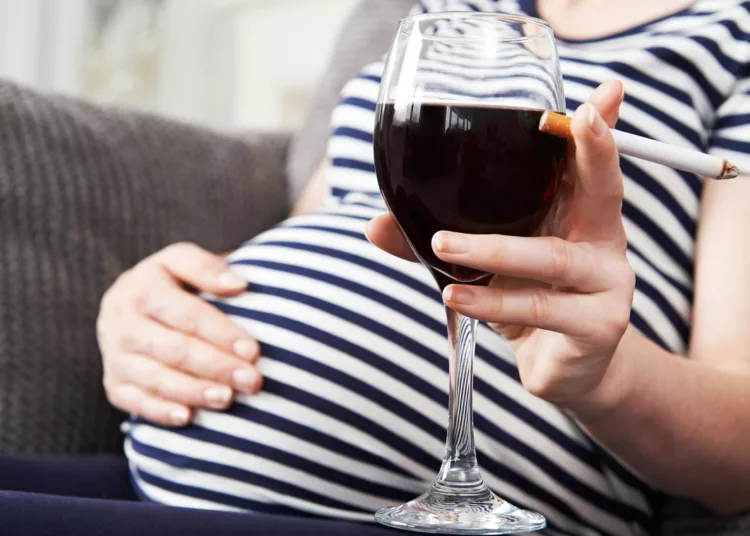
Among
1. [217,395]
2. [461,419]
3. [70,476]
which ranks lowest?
[70,476]

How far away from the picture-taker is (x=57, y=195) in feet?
3.42

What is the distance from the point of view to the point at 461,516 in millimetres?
574

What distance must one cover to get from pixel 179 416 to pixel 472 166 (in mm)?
440

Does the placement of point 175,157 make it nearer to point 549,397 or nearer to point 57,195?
point 57,195

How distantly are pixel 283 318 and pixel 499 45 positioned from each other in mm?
389

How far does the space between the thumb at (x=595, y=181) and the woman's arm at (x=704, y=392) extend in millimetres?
137

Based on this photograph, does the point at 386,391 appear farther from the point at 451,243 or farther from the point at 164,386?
the point at 451,243

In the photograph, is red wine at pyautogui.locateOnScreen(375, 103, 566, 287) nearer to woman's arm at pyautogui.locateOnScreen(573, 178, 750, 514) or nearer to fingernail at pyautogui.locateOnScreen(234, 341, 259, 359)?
woman's arm at pyautogui.locateOnScreen(573, 178, 750, 514)

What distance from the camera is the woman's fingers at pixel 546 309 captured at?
0.54m

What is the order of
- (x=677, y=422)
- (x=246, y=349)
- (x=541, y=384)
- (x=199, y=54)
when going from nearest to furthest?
(x=541, y=384) < (x=677, y=422) < (x=246, y=349) < (x=199, y=54)

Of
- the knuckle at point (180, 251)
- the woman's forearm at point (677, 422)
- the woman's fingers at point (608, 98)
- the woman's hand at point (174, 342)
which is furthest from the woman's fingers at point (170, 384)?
the woman's fingers at point (608, 98)

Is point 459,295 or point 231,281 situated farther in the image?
point 231,281

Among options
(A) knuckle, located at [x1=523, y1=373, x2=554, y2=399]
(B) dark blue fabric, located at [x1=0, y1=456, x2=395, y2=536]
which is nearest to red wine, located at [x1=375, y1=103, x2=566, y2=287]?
(A) knuckle, located at [x1=523, y1=373, x2=554, y2=399]

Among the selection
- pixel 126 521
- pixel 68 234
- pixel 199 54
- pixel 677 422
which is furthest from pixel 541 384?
pixel 199 54
